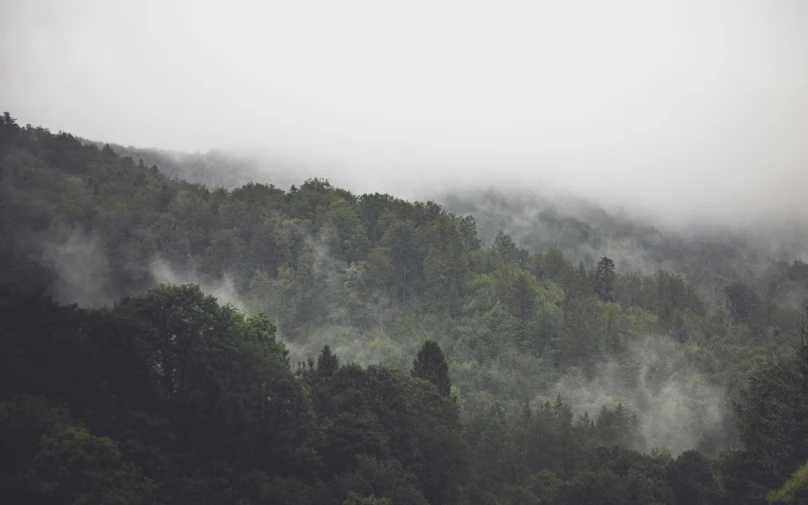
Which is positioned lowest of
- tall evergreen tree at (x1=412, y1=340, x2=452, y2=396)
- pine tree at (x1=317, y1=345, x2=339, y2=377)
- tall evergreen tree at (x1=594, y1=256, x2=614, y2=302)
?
tall evergreen tree at (x1=412, y1=340, x2=452, y2=396)

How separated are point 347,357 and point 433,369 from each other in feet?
105

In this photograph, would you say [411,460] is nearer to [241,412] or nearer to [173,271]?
[241,412]

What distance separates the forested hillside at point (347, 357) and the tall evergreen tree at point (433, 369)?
0.66 ft

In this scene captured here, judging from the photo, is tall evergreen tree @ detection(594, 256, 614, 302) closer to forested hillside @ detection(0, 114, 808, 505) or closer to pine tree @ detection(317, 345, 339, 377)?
forested hillside @ detection(0, 114, 808, 505)

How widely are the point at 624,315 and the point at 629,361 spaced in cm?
1199

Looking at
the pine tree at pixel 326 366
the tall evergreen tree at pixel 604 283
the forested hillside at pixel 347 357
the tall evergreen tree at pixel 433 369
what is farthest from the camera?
the tall evergreen tree at pixel 604 283

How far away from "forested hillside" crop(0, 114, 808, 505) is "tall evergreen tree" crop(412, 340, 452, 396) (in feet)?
0.66

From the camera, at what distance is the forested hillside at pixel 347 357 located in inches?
1704

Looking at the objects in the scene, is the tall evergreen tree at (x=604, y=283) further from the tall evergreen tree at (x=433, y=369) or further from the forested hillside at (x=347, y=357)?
the tall evergreen tree at (x=433, y=369)

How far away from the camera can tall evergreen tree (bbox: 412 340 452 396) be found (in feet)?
237

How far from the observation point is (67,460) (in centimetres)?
3697

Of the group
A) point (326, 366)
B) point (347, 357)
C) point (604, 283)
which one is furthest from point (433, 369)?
point (604, 283)

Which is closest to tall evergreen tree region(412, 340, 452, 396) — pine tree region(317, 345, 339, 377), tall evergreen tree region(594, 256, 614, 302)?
pine tree region(317, 345, 339, 377)

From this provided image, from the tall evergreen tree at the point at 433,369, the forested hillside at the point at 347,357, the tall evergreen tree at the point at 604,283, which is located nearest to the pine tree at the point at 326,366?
the forested hillside at the point at 347,357
